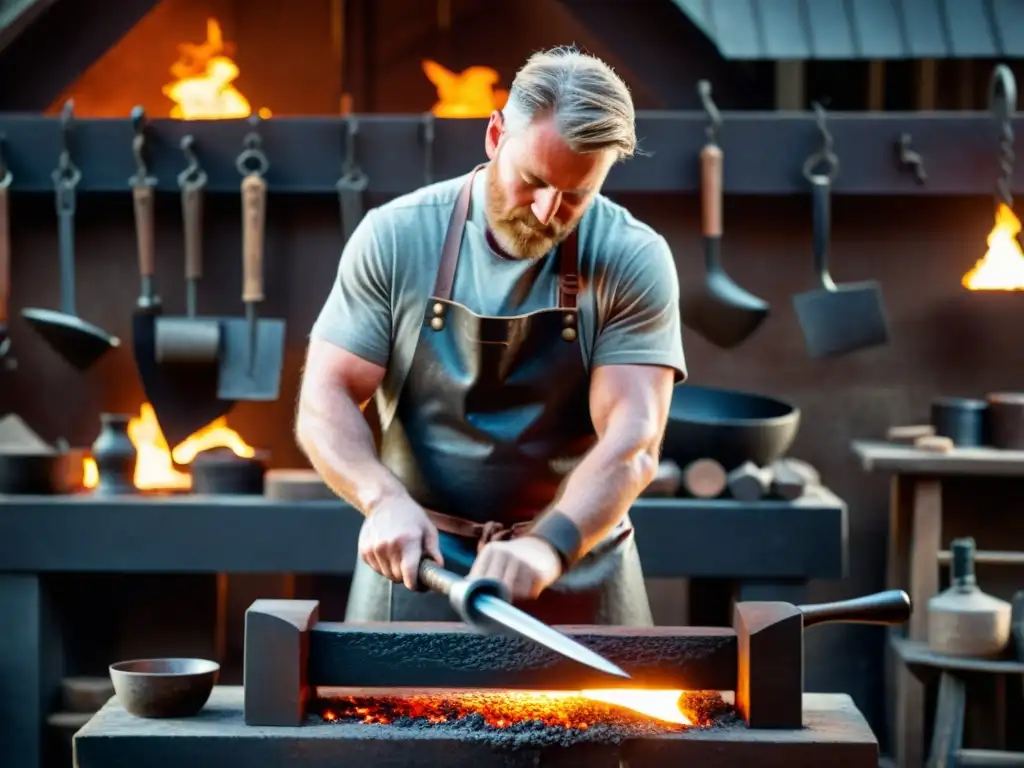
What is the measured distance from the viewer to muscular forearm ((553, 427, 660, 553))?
2529 mm

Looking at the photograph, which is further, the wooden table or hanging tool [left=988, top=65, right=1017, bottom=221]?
hanging tool [left=988, top=65, right=1017, bottom=221]

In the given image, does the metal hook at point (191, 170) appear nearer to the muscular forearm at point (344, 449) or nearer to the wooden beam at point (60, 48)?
the wooden beam at point (60, 48)

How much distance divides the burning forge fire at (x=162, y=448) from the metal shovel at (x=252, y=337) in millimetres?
206

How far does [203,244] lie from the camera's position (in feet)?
16.4

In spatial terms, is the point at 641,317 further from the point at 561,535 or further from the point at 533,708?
the point at 533,708

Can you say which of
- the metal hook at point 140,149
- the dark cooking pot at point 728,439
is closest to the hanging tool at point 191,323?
the metal hook at point 140,149

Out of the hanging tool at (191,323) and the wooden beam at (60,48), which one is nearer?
the hanging tool at (191,323)

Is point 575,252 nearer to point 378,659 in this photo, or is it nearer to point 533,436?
point 533,436

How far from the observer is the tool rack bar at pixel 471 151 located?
472 cm

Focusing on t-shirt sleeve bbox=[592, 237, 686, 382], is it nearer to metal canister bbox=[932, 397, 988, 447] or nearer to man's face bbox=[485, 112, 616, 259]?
man's face bbox=[485, 112, 616, 259]

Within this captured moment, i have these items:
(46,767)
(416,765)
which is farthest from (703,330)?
(416,765)

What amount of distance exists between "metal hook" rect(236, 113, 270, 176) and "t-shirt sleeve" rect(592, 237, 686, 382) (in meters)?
2.25

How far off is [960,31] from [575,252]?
279 cm

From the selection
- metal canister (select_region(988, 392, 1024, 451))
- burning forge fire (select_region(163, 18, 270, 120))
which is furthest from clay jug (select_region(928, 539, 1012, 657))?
burning forge fire (select_region(163, 18, 270, 120))
